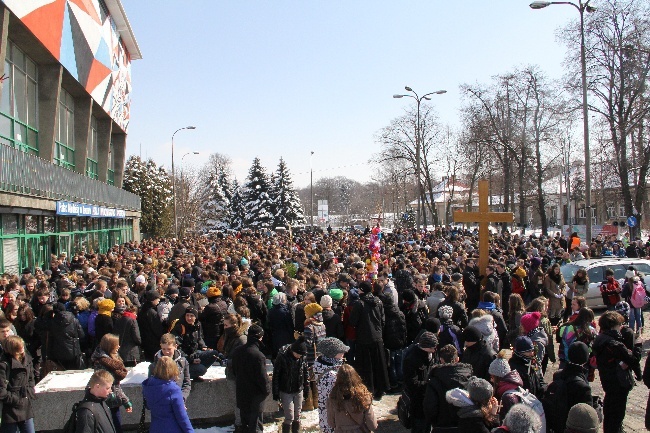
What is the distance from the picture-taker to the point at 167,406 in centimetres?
522

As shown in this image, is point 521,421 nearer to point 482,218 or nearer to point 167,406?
point 167,406

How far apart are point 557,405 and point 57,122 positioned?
23.5 meters

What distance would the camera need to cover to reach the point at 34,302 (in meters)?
9.45

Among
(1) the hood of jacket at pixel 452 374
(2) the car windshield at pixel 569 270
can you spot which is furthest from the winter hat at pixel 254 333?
(2) the car windshield at pixel 569 270

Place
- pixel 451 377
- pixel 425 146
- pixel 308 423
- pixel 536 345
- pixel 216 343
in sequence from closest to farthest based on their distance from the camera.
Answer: pixel 451 377
pixel 536 345
pixel 308 423
pixel 216 343
pixel 425 146

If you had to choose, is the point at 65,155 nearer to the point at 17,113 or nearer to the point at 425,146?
the point at 17,113

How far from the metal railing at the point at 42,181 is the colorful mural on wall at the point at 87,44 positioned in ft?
14.9

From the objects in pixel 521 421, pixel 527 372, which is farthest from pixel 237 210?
pixel 521 421

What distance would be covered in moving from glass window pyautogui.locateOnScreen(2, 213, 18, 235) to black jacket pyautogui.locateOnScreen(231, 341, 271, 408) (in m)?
13.9

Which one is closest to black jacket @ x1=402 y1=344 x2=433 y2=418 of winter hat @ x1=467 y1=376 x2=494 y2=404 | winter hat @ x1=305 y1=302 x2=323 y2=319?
winter hat @ x1=467 y1=376 x2=494 y2=404

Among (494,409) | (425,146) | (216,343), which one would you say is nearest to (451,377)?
(494,409)

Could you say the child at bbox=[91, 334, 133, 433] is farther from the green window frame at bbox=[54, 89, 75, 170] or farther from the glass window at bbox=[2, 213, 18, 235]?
the green window frame at bbox=[54, 89, 75, 170]

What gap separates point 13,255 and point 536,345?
656 inches

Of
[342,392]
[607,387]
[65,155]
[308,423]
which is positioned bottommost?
[308,423]
